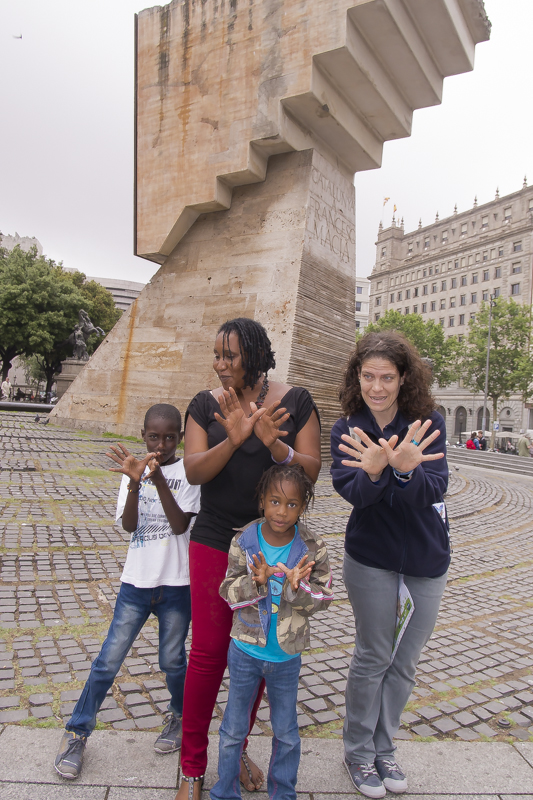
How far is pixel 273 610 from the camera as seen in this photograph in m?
2.07

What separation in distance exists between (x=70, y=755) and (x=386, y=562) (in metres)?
1.52

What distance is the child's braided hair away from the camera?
210 cm

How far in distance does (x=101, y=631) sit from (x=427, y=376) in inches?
109

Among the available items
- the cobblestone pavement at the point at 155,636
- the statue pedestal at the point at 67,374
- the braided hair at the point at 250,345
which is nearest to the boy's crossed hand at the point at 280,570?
the braided hair at the point at 250,345

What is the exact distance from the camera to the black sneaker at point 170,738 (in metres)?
2.39

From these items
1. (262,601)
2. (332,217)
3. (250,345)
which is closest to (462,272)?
(332,217)

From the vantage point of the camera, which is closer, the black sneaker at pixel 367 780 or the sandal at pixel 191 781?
the sandal at pixel 191 781

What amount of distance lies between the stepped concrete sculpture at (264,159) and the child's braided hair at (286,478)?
929 centimetres

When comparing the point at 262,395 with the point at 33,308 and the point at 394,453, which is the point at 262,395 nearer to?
the point at 394,453

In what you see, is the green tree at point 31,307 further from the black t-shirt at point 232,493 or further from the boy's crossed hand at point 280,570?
the boy's crossed hand at point 280,570

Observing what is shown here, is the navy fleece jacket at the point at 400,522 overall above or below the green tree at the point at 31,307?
below

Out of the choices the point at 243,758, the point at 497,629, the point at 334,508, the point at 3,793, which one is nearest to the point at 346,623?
the point at 497,629

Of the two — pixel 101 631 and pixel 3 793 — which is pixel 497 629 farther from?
pixel 3 793

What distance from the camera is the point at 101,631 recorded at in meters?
3.66
